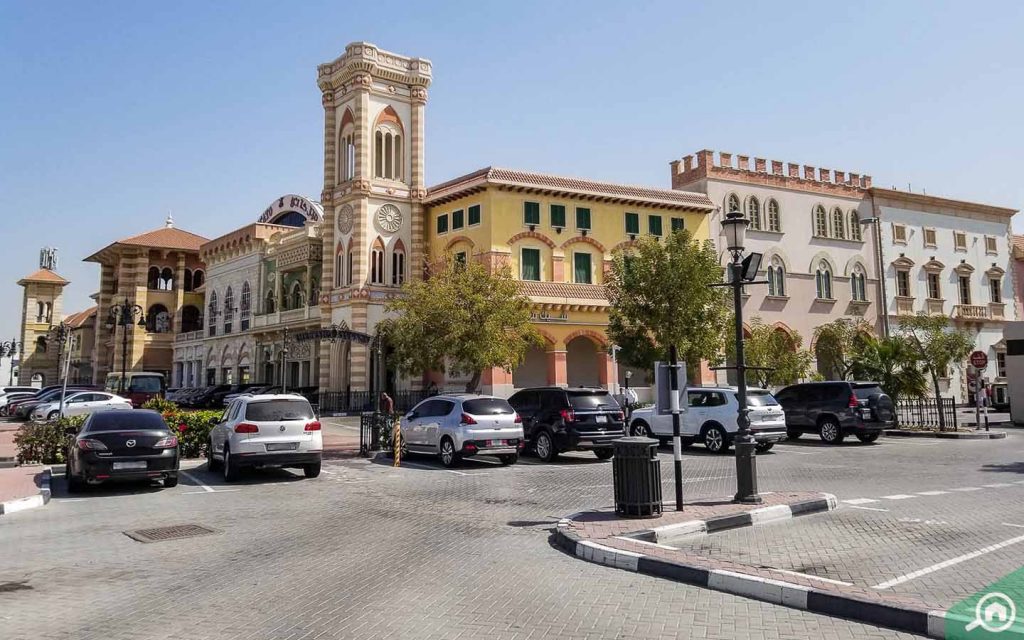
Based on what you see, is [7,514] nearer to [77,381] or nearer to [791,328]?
[791,328]

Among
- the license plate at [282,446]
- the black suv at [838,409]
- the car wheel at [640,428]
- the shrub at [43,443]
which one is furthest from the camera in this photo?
the black suv at [838,409]

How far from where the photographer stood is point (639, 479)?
31.9ft

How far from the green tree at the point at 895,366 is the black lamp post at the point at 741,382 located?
1712 cm

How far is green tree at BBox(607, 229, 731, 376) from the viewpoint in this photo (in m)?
28.5

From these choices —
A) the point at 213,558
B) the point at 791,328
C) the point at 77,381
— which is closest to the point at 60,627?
the point at 213,558

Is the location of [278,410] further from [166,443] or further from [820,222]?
[820,222]

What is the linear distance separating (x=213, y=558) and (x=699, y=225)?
37.5 m

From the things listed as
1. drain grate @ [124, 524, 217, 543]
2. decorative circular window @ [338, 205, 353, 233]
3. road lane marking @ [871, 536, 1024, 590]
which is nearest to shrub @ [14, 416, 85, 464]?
drain grate @ [124, 524, 217, 543]

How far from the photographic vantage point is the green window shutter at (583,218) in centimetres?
3884

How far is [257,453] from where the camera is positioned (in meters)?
14.0

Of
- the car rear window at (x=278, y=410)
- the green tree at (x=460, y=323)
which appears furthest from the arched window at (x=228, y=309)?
the car rear window at (x=278, y=410)

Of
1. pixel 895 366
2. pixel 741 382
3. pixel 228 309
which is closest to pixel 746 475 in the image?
pixel 741 382

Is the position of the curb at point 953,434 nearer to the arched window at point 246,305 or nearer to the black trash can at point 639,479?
the black trash can at point 639,479

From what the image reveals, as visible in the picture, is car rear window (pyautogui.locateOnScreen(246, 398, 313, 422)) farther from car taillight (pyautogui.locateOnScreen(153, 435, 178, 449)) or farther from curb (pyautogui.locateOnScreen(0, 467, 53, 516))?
curb (pyautogui.locateOnScreen(0, 467, 53, 516))
